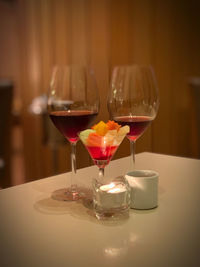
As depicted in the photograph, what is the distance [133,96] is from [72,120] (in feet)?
0.44

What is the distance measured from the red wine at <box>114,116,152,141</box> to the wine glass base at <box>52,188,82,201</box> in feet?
0.55

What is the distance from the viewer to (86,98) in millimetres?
761

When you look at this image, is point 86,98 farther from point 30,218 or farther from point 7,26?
point 7,26

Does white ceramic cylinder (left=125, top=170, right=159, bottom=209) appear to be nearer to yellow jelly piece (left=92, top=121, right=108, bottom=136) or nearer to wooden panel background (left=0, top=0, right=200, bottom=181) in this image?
yellow jelly piece (left=92, top=121, right=108, bottom=136)

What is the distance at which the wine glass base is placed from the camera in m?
0.71

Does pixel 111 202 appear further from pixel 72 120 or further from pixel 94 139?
pixel 72 120

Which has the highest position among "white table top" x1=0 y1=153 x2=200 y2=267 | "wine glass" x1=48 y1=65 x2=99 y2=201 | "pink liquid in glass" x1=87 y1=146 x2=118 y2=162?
"wine glass" x1=48 y1=65 x2=99 y2=201

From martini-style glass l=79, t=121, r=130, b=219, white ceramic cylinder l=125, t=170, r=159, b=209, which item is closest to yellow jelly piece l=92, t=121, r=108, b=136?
martini-style glass l=79, t=121, r=130, b=219

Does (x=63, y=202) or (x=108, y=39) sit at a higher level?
(x=108, y=39)

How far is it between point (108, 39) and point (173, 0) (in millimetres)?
566

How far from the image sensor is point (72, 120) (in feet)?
2.46

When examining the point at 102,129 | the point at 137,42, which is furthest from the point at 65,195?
the point at 137,42

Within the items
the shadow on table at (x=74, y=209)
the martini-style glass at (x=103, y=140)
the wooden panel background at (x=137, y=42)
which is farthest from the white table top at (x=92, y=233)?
the wooden panel background at (x=137, y=42)

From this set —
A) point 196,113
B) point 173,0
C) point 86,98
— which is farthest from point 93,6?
point 86,98
